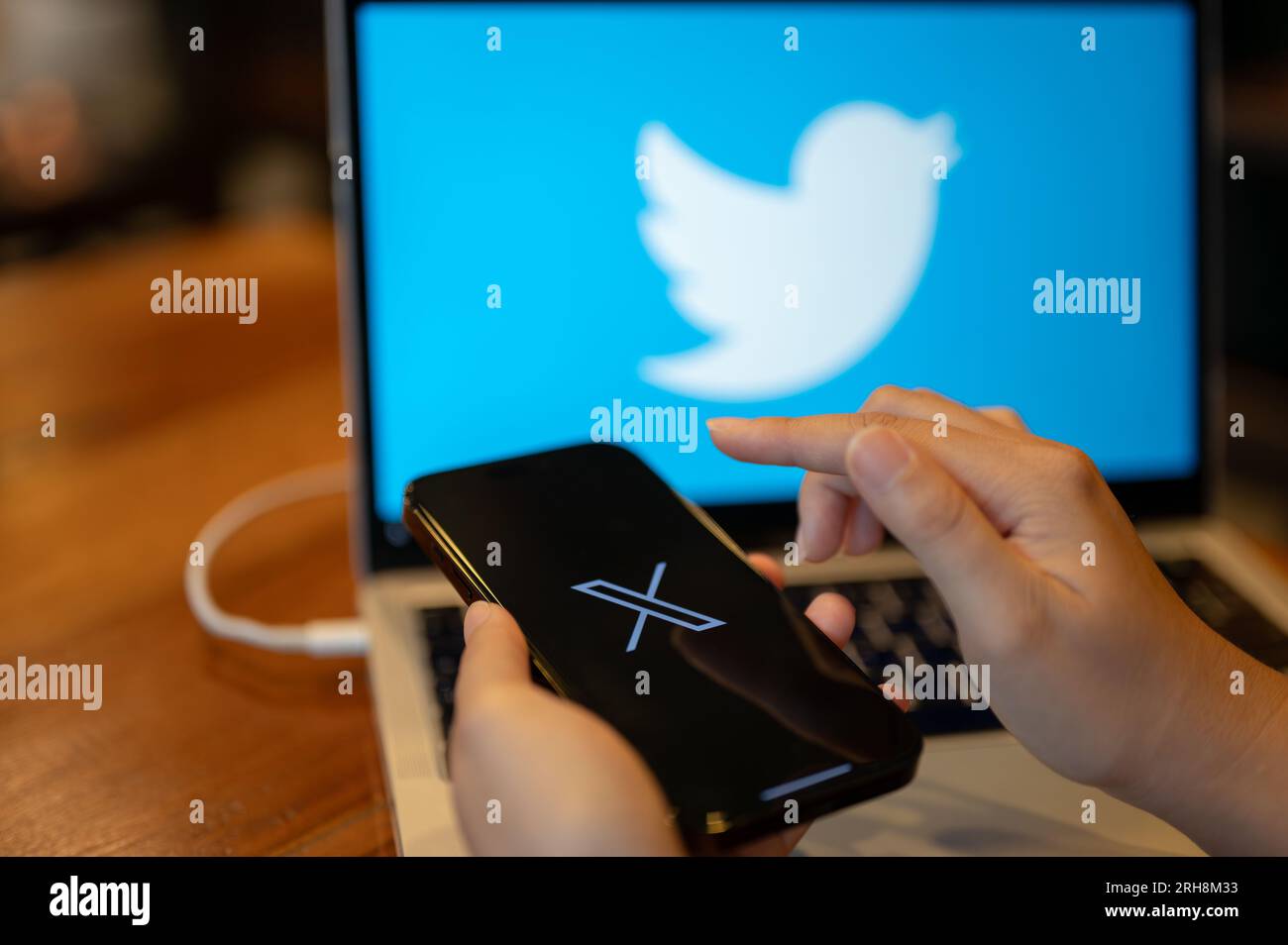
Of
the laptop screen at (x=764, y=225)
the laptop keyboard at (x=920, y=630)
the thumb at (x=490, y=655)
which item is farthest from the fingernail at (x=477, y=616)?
the laptop screen at (x=764, y=225)

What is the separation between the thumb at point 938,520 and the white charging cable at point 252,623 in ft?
1.04

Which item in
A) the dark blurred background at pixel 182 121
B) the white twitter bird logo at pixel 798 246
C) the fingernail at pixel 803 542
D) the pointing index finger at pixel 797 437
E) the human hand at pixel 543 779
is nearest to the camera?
the human hand at pixel 543 779

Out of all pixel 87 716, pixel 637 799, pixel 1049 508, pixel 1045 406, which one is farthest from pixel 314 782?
pixel 1045 406

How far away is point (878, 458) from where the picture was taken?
0.40m

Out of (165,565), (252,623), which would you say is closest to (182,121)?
(165,565)

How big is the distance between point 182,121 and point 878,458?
272 cm

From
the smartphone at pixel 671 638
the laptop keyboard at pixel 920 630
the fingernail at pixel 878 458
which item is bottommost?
the laptop keyboard at pixel 920 630

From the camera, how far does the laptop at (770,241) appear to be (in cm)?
65

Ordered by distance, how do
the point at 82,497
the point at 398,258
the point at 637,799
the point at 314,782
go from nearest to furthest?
the point at 637,799, the point at 314,782, the point at 398,258, the point at 82,497

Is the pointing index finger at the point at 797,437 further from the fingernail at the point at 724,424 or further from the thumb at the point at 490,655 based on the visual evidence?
the thumb at the point at 490,655

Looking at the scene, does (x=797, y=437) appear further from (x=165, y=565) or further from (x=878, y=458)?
(x=165, y=565)

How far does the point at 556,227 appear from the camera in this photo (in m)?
0.67
